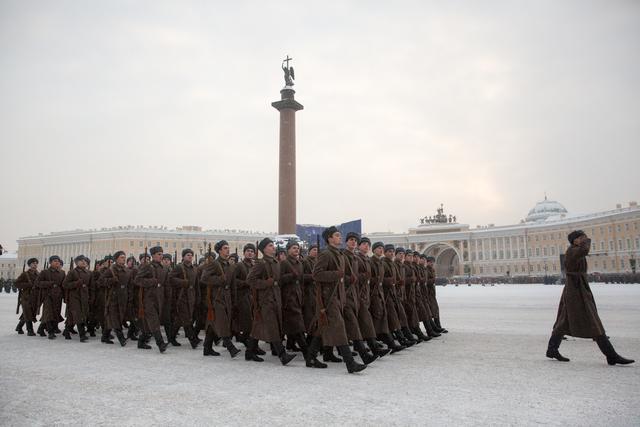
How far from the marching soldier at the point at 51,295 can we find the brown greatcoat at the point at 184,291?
10.5 feet

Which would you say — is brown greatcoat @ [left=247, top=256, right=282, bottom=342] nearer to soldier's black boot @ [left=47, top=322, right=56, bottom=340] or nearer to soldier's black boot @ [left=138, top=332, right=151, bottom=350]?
soldier's black boot @ [left=138, top=332, right=151, bottom=350]

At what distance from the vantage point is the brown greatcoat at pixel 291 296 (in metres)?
7.55

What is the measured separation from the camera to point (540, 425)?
156 inches

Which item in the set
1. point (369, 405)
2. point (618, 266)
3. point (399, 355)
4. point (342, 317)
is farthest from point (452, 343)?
point (618, 266)

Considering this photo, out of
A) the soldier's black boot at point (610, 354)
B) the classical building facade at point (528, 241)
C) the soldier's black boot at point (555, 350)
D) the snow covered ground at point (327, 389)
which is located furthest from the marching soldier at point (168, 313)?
the classical building facade at point (528, 241)

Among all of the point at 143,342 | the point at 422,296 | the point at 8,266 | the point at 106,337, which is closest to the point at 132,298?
the point at 106,337

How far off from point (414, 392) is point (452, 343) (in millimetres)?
4084

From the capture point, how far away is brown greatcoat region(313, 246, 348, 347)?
250 inches

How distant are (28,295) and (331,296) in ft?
30.3

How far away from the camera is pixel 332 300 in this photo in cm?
652

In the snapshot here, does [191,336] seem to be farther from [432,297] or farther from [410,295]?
[432,297]

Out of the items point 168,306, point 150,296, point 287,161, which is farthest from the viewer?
point 287,161

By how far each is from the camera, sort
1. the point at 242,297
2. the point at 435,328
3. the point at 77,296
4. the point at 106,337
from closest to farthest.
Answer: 1. the point at 242,297
2. the point at 106,337
3. the point at 435,328
4. the point at 77,296

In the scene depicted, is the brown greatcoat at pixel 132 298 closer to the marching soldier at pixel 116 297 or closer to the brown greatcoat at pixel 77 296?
the marching soldier at pixel 116 297
